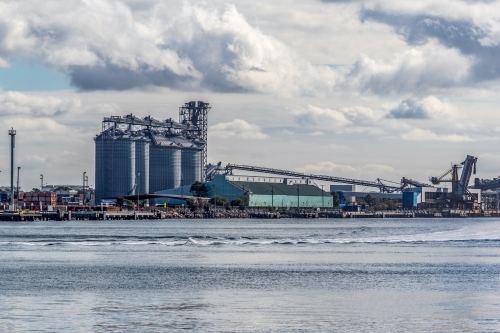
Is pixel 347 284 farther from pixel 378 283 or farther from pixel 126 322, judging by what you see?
pixel 126 322

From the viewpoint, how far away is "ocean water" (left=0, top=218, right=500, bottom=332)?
32000 mm

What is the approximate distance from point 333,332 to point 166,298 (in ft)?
35.4

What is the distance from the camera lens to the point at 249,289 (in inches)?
1657

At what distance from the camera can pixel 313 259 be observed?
202 ft

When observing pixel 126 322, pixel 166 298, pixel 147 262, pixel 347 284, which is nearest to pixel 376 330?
pixel 126 322

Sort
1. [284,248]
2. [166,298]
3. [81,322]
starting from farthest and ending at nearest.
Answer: [284,248] → [166,298] → [81,322]

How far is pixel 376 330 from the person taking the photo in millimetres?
30344

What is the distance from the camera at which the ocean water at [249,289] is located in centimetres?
3200

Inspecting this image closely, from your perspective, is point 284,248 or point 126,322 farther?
point 284,248

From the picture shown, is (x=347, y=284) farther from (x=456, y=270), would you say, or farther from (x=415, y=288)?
(x=456, y=270)

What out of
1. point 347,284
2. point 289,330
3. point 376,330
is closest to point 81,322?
point 289,330

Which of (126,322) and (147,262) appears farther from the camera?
(147,262)

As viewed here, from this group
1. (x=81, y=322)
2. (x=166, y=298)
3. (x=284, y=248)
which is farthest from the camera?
(x=284, y=248)

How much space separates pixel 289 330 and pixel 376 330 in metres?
2.65
